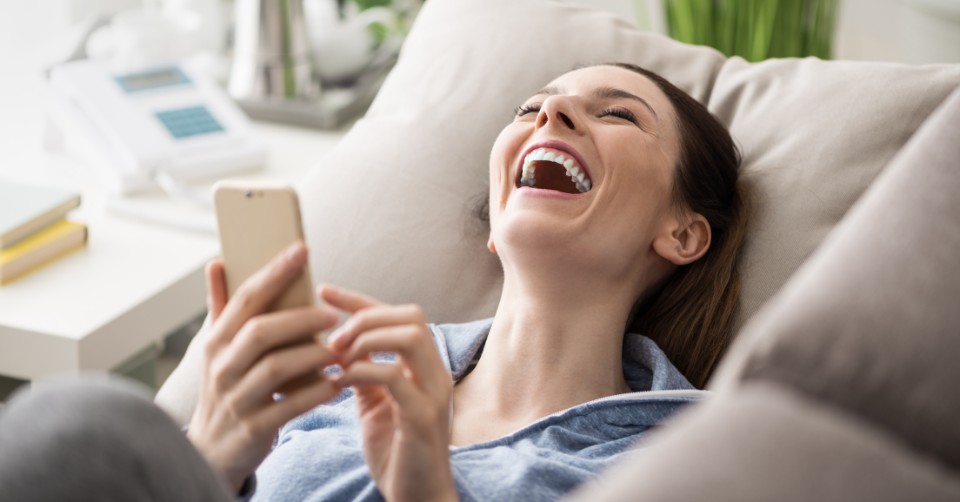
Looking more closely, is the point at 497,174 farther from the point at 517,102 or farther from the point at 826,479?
the point at 826,479

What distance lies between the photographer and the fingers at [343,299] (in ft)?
3.35

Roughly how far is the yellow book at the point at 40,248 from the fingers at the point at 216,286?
734 mm

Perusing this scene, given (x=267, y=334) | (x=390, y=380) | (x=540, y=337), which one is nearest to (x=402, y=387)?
(x=390, y=380)

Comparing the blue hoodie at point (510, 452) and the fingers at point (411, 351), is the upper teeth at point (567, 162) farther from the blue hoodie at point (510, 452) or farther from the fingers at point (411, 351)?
the fingers at point (411, 351)

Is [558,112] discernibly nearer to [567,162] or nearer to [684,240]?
[567,162]

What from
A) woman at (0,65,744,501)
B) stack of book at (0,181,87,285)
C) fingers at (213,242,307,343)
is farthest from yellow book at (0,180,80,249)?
fingers at (213,242,307,343)

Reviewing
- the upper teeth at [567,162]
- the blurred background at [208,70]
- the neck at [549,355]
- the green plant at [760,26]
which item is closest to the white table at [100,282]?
the blurred background at [208,70]

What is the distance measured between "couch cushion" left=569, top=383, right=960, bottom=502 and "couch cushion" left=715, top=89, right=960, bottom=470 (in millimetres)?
31

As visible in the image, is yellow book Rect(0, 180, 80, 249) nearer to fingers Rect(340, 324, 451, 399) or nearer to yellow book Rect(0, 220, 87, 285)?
yellow book Rect(0, 220, 87, 285)

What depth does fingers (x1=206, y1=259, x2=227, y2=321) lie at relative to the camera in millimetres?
1052

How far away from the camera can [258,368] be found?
3.22 feet

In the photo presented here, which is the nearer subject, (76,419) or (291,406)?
(76,419)

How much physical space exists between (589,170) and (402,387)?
1.58 ft

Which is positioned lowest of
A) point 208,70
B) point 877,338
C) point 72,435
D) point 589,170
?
point 208,70
